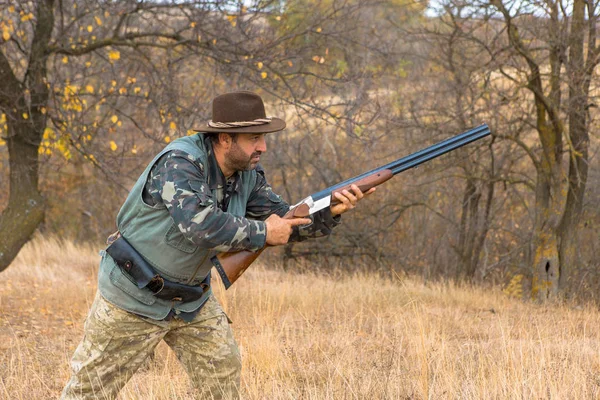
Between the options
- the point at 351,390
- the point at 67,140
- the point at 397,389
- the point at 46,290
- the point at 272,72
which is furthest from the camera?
the point at 46,290

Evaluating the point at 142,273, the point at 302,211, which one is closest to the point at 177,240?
the point at 142,273

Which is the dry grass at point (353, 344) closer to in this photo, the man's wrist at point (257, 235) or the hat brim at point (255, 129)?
the man's wrist at point (257, 235)

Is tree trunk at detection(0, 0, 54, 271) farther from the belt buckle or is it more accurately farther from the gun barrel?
the gun barrel

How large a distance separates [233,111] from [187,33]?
18.6 feet

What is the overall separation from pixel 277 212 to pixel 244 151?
599 mm

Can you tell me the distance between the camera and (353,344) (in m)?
5.71

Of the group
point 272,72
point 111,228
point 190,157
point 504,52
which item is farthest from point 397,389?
point 111,228

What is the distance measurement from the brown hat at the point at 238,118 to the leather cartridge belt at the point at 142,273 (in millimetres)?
706

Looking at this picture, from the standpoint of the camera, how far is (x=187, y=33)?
8.78 meters

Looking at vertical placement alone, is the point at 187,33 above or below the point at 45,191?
above

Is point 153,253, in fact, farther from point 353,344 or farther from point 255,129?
point 353,344

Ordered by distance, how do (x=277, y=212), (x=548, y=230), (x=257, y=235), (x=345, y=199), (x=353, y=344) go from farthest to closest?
(x=548, y=230) → (x=353, y=344) → (x=277, y=212) → (x=345, y=199) → (x=257, y=235)

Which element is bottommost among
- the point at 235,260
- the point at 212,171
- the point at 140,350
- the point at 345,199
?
the point at 140,350

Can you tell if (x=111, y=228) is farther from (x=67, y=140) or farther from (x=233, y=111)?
(x=233, y=111)
